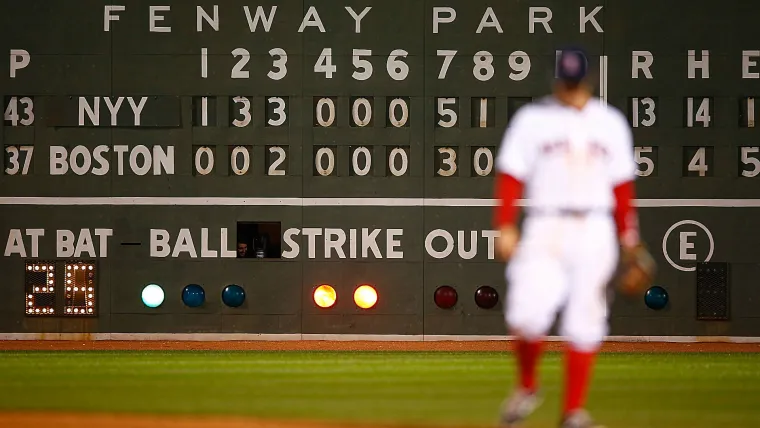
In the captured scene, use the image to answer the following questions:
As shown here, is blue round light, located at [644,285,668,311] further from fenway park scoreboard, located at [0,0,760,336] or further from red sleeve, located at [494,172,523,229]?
red sleeve, located at [494,172,523,229]

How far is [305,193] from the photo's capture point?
1198 centimetres

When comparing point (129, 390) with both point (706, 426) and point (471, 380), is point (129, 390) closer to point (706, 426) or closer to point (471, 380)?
point (471, 380)

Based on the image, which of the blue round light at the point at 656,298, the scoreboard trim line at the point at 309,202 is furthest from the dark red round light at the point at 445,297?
the blue round light at the point at 656,298

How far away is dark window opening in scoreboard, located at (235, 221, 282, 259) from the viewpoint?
12.1 metres

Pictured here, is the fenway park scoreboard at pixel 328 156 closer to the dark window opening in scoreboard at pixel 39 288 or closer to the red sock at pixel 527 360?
the dark window opening in scoreboard at pixel 39 288

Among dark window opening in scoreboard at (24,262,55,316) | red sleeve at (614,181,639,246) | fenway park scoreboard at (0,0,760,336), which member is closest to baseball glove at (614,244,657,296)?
red sleeve at (614,181,639,246)

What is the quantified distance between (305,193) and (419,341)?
1653 millimetres

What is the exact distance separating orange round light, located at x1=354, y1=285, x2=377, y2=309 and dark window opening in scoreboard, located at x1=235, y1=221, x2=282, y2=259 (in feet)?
2.57

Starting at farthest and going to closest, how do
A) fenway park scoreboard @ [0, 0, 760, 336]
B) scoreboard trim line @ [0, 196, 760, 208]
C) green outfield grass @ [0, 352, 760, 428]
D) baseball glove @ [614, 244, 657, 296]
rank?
scoreboard trim line @ [0, 196, 760, 208] < fenway park scoreboard @ [0, 0, 760, 336] < green outfield grass @ [0, 352, 760, 428] < baseball glove @ [614, 244, 657, 296]

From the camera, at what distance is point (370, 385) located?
322 inches

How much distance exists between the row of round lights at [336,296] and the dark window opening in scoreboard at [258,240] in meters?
0.49

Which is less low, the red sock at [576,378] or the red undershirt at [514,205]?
the red undershirt at [514,205]

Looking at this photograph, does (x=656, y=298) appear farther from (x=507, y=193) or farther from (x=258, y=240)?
(x=507, y=193)

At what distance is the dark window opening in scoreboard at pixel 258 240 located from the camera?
12055 mm
